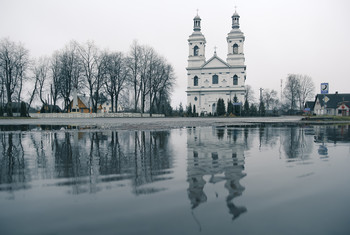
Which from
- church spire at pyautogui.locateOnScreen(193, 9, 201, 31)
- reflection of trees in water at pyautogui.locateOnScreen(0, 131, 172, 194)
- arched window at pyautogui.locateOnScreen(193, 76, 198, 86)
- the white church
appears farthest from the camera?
arched window at pyautogui.locateOnScreen(193, 76, 198, 86)

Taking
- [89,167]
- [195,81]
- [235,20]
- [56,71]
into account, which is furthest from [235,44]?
[89,167]

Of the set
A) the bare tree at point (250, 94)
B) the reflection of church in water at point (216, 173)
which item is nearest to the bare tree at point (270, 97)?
the bare tree at point (250, 94)

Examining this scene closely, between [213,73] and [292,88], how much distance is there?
948 inches

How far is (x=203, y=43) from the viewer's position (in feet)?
273

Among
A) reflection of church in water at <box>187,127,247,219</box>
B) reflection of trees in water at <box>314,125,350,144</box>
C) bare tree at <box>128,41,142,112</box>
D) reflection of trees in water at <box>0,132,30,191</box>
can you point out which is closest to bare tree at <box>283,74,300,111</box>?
bare tree at <box>128,41,142,112</box>

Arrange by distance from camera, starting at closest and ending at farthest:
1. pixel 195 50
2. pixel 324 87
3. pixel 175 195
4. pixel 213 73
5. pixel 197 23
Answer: pixel 175 195, pixel 324 87, pixel 197 23, pixel 213 73, pixel 195 50

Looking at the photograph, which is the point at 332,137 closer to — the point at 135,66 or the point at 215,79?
the point at 135,66

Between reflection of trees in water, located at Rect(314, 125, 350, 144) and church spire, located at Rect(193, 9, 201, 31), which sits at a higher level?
church spire, located at Rect(193, 9, 201, 31)

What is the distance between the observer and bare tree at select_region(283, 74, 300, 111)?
88500 millimetres

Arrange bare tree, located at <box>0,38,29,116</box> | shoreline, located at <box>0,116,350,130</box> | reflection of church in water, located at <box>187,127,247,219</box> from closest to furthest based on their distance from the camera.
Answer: reflection of church in water, located at <box>187,127,247,219</box> → shoreline, located at <box>0,116,350,130</box> → bare tree, located at <box>0,38,29,116</box>

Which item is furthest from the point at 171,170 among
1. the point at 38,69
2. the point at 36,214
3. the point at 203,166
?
the point at 38,69

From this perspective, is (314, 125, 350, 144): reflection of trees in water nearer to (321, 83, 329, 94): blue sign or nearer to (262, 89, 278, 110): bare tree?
(321, 83, 329, 94): blue sign

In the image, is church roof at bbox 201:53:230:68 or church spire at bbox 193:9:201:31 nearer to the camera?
church spire at bbox 193:9:201:31

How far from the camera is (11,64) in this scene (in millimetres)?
49188
